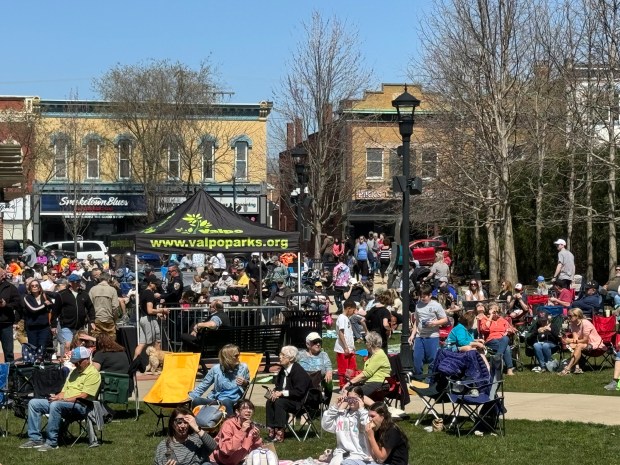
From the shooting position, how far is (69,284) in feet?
70.9

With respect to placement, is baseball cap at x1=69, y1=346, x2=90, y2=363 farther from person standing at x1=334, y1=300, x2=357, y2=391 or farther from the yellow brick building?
the yellow brick building

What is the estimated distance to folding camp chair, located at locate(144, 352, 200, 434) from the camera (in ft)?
45.6

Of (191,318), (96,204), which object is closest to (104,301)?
(191,318)

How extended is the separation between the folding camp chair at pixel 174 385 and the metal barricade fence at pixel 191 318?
225 inches

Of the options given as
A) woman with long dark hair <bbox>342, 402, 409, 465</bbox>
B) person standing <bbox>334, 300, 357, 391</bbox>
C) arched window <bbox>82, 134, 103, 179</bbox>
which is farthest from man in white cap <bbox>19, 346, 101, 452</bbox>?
arched window <bbox>82, 134, 103, 179</bbox>

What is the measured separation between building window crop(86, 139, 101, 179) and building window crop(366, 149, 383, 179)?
15396 mm

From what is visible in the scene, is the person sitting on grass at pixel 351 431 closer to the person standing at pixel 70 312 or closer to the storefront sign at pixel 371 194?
the person standing at pixel 70 312

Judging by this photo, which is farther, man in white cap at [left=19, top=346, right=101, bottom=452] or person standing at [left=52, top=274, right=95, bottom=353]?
person standing at [left=52, top=274, right=95, bottom=353]

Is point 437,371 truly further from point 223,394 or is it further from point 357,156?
point 357,156

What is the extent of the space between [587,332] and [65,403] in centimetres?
944

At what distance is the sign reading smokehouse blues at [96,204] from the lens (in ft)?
208

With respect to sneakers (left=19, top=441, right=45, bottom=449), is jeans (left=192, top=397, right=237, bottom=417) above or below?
above

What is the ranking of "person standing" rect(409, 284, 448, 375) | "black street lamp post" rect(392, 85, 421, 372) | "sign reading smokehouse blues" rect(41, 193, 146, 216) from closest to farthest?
"person standing" rect(409, 284, 448, 375) → "black street lamp post" rect(392, 85, 421, 372) → "sign reading smokehouse blues" rect(41, 193, 146, 216)

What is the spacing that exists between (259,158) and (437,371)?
173ft
